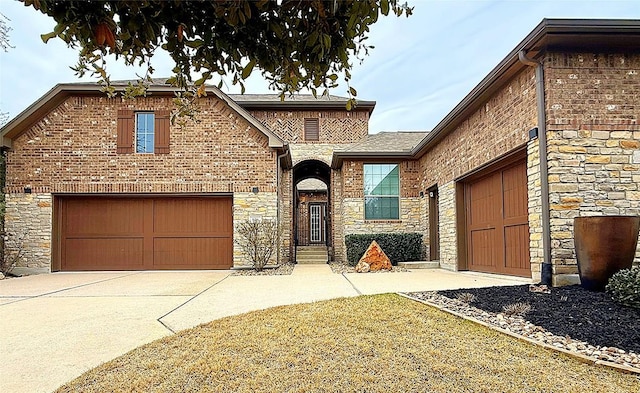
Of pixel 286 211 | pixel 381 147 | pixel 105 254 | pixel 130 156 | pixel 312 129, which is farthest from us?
pixel 312 129

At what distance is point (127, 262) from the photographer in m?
11.7

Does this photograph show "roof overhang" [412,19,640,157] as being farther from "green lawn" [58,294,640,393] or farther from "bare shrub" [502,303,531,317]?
"green lawn" [58,294,640,393]

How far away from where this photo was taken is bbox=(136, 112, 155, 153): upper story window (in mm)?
11641

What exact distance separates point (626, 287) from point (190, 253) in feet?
32.4

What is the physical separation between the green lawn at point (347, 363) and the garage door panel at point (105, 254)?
8264mm

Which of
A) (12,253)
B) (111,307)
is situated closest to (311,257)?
(12,253)

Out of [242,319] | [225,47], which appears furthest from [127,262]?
[225,47]

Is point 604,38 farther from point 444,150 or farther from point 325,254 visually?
point 325,254

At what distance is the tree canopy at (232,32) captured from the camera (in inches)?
67.6

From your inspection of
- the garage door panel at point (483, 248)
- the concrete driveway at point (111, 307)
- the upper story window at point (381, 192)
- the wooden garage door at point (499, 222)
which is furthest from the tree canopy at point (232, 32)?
the upper story window at point (381, 192)

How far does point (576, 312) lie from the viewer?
4641mm

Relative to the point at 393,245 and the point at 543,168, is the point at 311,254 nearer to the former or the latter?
the point at 393,245

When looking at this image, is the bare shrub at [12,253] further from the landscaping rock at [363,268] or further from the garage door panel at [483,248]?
the garage door panel at [483,248]

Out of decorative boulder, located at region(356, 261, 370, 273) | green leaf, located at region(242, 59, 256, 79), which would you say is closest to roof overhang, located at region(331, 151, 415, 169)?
decorative boulder, located at region(356, 261, 370, 273)
